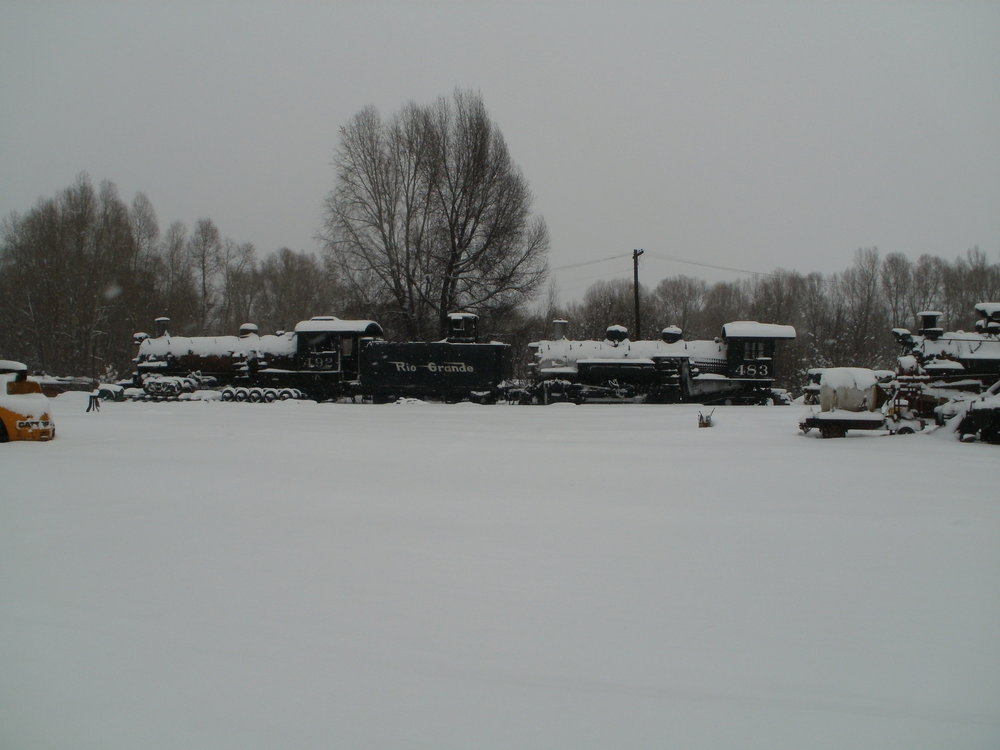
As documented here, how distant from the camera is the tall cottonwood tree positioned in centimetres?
3688

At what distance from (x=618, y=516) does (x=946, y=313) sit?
54473mm

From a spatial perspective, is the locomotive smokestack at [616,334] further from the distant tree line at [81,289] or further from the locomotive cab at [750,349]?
the distant tree line at [81,289]

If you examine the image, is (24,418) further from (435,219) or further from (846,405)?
(435,219)

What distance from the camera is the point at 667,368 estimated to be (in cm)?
2909

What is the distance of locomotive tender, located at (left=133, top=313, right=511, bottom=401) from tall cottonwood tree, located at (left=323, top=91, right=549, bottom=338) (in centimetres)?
791

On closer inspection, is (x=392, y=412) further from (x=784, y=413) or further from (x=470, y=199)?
(x=470, y=199)

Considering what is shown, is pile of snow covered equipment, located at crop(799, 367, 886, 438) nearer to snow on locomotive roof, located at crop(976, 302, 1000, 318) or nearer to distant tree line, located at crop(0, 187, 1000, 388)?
snow on locomotive roof, located at crop(976, 302, 1000, 318)

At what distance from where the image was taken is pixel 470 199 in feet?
121

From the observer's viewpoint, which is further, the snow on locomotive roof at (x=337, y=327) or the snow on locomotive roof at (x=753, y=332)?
the snow on locomotive roof at (x=753, y=332)

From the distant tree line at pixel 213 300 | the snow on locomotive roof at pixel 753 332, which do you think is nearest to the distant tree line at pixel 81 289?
the distant tree line at pixel 213 300

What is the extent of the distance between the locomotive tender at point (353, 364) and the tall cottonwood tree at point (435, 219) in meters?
7.91

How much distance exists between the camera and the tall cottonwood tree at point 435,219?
3688cm

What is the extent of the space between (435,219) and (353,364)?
39.7 ft

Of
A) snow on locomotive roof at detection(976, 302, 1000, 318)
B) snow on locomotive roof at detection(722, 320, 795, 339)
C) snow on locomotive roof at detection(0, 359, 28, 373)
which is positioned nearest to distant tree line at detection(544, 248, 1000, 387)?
snow on locomotive roof at detection(722, 320, 795, 339)
